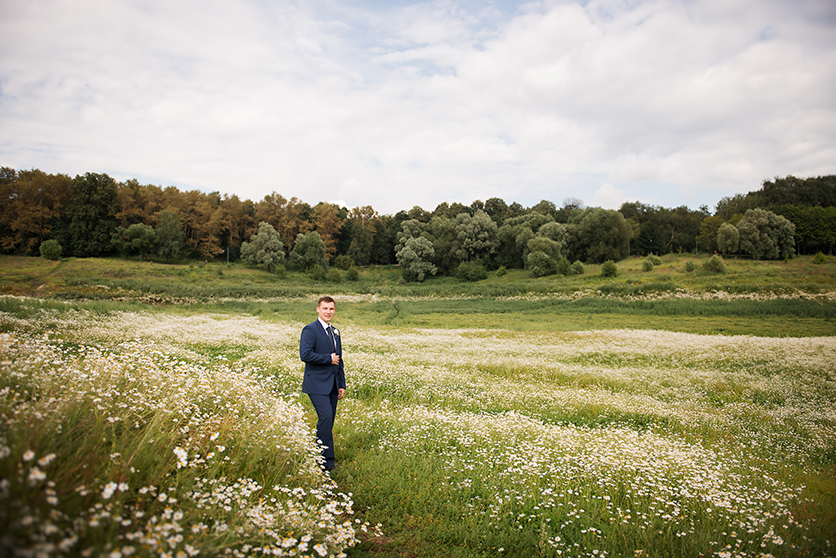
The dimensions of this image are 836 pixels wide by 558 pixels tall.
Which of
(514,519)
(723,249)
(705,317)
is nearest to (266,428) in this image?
(514,519)

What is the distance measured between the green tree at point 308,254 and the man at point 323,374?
239 ft

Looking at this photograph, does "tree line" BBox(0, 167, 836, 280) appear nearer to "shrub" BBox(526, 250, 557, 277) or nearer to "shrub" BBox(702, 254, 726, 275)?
"shrub" BBox(526, 250, 557, 277)

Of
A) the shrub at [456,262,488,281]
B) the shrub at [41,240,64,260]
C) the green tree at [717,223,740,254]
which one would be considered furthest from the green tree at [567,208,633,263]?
the shrub at [41,240,64,260]

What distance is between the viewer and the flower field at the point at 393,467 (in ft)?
10.7

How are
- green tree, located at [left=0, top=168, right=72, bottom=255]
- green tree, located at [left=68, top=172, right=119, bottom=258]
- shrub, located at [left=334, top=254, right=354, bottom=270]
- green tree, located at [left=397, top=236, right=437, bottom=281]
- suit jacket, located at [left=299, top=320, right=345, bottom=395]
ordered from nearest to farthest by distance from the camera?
suit jacket, located at [left=299, top=320, right=345, bottom=395] < green tree, located at [left=0, top=168, right=72, bottom=255] < green tree, located at [left=68, top=172, right=119, bottom=258] < green tree, located at [left=397, top=236, right=437, bottom=281] < shrub, located at [left=334, top=254, right=354, bottom=270]

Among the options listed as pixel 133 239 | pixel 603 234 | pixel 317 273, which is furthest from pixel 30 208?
pixel 603 234

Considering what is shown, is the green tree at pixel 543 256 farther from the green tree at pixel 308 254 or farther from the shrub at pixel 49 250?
the shrub at pixel 49 250

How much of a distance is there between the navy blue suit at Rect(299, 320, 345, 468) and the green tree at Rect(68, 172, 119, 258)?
7782 cm

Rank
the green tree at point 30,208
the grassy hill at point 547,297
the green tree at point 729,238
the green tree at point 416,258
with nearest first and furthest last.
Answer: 1. the grassy hill at point 547,297
2. the green tree at point 30,208
3. the green tree at point 729,238
4. the green tree at point 416,258

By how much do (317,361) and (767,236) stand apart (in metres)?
78.5

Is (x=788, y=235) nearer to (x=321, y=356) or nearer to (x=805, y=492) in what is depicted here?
(x=805, y=492)

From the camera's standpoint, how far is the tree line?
6228 centimetres

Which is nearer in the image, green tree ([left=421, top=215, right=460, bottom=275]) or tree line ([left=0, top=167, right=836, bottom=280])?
tree line ([left=0, top=167, right=836, bottom=280])

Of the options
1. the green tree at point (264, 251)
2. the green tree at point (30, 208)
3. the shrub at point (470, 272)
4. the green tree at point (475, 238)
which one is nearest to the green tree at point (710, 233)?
the green tree at point (475, 238)
